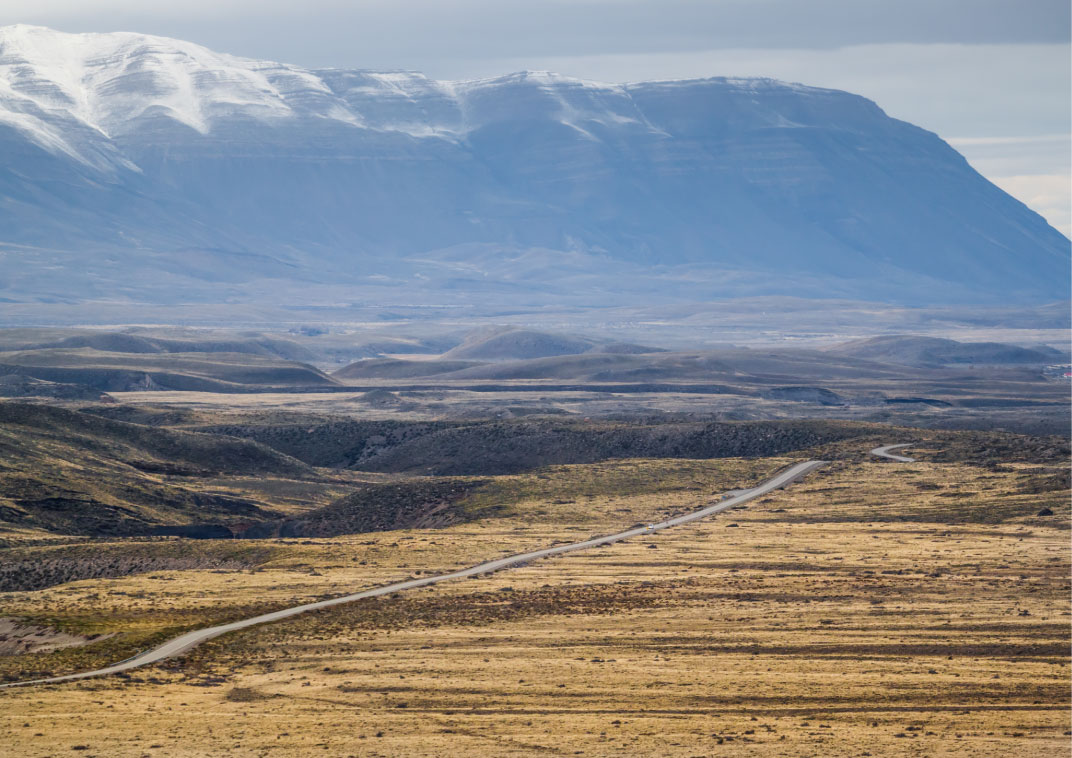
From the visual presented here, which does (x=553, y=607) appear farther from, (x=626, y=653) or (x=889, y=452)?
(x=889, y=452)

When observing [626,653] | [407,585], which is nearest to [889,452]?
[407,585]

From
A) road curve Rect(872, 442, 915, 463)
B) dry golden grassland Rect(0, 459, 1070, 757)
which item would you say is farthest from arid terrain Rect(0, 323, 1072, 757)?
road curve Rect(872, 442, 915, 463)

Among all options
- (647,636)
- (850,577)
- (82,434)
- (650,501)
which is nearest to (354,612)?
(647,636)

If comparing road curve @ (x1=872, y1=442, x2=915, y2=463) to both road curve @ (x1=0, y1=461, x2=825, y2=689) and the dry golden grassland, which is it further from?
the dry golden grassland

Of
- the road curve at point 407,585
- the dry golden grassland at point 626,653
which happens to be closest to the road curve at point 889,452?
the road curve at point 407,585

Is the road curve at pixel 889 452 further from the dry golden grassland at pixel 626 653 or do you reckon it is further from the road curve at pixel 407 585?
the dry golden grassland at pixel 626 653

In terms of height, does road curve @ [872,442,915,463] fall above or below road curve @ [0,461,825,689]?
above
